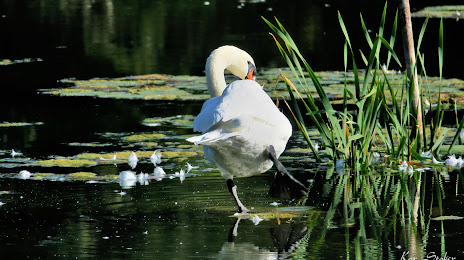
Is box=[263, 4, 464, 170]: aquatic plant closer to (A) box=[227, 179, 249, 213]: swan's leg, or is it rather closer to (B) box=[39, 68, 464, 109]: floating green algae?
(A) box=[227, 179, 249, 213]: swan's leg

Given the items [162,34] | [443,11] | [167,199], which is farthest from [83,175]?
[443,11]

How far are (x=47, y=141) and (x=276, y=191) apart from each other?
3.71 metres

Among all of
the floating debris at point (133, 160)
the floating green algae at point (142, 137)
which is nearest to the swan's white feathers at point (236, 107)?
the floating debris at point (133, 160)

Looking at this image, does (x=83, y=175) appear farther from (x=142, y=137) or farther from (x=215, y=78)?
(x=142, y=137)

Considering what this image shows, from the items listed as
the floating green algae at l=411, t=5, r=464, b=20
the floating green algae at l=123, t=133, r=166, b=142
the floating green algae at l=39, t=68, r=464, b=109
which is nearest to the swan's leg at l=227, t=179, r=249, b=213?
the floating green algae at l=123, t=133, r=166, b=142

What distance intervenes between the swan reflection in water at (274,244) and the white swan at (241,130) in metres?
0.49

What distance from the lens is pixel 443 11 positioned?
21500 millimetres

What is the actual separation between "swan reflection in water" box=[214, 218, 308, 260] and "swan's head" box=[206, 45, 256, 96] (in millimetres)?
1490

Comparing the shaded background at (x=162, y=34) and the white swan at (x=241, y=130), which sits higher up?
the white swan at (x=241, y=130)

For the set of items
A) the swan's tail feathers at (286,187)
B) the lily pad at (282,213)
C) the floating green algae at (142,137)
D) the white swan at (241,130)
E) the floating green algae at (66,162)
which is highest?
the white swan at (241,130)

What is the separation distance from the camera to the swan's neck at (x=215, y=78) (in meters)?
7.11

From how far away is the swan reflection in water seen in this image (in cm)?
522

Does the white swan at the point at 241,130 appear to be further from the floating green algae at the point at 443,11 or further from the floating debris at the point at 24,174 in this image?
the floating green algae at the point at 443,11

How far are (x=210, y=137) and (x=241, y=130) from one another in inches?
11.3
